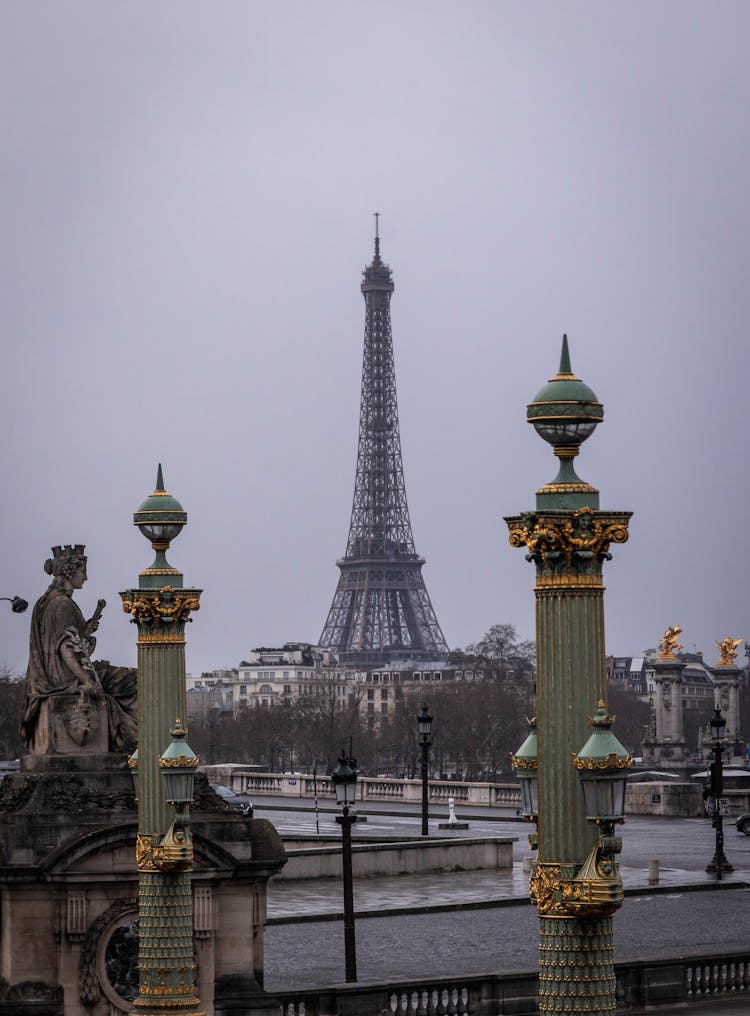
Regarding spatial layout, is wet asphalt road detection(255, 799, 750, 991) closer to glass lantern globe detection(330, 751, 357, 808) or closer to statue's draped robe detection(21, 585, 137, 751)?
Result: glass lantern globe detection(330, 751, 357, 808)

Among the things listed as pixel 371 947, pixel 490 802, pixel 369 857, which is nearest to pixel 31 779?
pixel 371 947

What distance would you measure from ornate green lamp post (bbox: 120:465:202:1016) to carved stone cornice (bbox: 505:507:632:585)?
6.25 m

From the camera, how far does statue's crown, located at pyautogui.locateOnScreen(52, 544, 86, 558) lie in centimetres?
2725

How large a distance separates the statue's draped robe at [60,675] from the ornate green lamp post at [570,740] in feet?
45.1

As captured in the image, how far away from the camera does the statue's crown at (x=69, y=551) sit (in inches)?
1073

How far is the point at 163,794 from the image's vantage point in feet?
63.7

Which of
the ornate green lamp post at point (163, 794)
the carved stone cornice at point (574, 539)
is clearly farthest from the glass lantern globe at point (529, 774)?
the ornate green lamp post at point (163, 794)

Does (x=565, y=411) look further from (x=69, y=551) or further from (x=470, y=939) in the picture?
(x=470, y=939)

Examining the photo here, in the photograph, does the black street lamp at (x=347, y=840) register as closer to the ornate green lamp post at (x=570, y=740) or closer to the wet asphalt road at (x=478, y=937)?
the wet asphalt road at (x=478, y=937)

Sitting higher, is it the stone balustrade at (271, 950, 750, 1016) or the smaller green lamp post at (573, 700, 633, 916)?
the smaller green lamp post at (573, 700, 633, 916)

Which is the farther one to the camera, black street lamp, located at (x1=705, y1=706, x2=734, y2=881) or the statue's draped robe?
black street lamp, located at (x1=705, y1=706, x2=734, y2=881)

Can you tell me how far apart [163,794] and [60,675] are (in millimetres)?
7459

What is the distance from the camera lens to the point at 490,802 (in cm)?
6838

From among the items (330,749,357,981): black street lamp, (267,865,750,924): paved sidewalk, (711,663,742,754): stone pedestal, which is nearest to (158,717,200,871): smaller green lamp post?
(330,749,357,981): black street lamp
